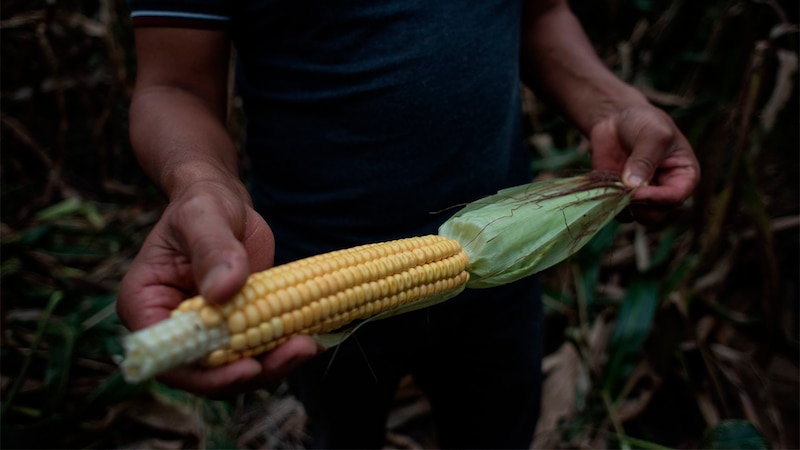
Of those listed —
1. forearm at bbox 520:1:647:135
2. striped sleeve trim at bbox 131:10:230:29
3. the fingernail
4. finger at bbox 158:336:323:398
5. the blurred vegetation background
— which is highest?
striped sleeve trim at bbox 131:10:230:29

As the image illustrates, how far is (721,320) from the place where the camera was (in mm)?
2236

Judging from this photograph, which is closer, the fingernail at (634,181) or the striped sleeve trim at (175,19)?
the striped sleeve trim at (175,19)

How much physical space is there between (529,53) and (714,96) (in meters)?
1.37

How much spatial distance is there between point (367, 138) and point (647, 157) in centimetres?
62

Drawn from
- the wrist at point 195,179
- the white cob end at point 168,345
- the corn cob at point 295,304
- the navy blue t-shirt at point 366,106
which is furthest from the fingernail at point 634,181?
the white cob end at point 168,345

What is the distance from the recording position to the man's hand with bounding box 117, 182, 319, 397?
0.63 meters

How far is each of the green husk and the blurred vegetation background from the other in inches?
26.6

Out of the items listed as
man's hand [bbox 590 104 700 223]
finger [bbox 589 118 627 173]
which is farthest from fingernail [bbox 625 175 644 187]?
finger [bbox 589 118 627 173]

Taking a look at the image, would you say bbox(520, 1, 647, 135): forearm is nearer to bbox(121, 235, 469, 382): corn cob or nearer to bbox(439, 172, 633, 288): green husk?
bbox(439, 172, 633, 288): green husk

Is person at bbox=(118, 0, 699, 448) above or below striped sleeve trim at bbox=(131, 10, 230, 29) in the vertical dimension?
below

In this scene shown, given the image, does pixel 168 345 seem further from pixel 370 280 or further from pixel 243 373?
pixel 370 280

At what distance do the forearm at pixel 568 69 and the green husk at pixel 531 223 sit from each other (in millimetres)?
214

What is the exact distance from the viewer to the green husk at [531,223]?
0.97 metres

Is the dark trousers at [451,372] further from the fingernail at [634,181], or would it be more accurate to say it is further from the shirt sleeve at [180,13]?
the shirt sleeve at [180,13]
